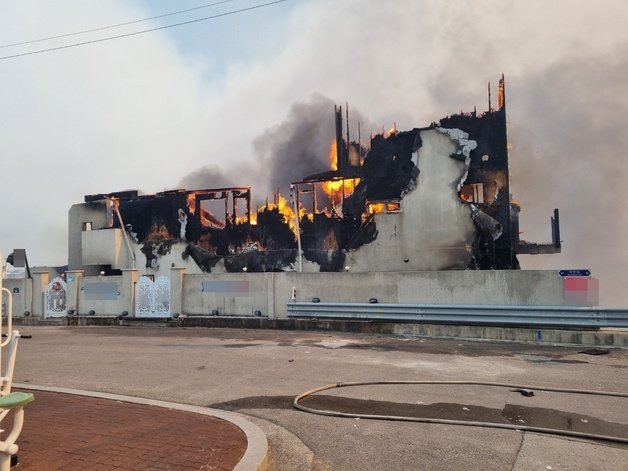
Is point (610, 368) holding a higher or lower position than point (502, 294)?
lower

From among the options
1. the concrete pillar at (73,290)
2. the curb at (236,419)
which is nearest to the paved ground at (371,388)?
the curb at (236,419)

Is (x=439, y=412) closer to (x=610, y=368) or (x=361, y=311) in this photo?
(x=610, y=368)

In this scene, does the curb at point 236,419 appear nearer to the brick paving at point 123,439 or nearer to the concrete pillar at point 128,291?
the brick paving at point 123,439

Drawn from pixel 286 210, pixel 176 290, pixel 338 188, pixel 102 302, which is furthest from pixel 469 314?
pixel 286 210

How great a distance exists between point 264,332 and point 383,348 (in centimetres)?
541

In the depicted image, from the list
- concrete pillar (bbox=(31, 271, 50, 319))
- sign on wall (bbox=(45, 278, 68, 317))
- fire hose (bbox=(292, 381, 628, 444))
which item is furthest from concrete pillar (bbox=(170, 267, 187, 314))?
fire hose (bbox=(292, 381, 628, 444))

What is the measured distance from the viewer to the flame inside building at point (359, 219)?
83.0 ft

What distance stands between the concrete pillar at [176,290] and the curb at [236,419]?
1157cm

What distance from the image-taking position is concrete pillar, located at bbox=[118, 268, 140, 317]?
67.7 feet

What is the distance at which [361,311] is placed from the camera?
15.9m

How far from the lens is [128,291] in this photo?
2075cm

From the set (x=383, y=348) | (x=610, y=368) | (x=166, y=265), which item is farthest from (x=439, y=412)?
(x=166, y=265)

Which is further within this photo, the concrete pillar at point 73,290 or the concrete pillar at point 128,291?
the concrete pillar at point 73,290

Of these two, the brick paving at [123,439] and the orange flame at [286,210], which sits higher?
the orange flame at [286,210]
